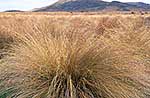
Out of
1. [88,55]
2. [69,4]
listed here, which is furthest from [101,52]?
[69,4]

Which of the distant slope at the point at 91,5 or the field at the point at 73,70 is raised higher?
the field at the point at 73,70

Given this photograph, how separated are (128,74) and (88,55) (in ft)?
1.61

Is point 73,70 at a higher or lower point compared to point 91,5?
higher

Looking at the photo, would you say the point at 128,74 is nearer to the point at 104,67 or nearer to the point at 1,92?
the point at 104,67

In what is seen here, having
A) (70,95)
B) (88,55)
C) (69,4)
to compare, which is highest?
(88,55)

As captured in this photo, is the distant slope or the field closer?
the field

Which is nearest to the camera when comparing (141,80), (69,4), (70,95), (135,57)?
(70,95)

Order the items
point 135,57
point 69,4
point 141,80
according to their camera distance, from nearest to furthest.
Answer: point 141,80
point 135,57
point 69,4

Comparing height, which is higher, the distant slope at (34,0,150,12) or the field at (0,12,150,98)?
the field at (0,12,150,98)

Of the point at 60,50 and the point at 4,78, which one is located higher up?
the point at 60,50

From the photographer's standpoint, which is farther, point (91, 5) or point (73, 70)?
point (91, 5)

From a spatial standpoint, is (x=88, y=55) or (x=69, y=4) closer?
(x=88, y=55)

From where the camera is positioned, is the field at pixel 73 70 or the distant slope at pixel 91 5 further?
the distant slope at pixel 91 5

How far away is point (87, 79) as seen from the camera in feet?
16.5
